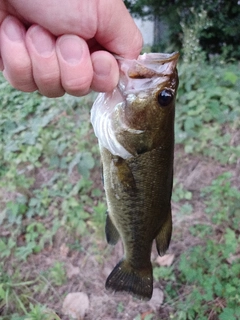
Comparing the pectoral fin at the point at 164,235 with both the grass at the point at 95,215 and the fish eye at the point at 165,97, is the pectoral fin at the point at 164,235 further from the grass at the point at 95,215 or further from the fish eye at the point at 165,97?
the grass at the point at 95,215

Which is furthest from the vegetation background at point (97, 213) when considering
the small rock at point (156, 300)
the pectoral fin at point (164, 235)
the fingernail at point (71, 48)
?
the fingernail at point (71, 48)

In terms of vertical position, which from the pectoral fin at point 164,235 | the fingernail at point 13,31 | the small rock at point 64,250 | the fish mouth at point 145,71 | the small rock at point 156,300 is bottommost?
the small rock at point 64,250

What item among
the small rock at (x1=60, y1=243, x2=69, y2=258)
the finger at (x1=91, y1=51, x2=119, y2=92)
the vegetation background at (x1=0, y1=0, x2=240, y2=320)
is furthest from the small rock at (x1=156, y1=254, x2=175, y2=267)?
the finger at (x1=91, y1=51, x2=119, y2=92)

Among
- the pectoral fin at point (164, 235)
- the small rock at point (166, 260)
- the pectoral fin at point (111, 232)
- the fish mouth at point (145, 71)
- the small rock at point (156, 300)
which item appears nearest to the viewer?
the fish mouth at point (145, 71)

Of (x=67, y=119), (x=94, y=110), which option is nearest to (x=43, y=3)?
(x=94, y=110)

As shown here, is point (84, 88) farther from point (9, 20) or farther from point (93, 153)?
point (93, 153)

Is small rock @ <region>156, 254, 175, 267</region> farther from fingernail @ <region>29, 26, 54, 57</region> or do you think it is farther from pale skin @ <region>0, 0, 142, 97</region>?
fingernail @ <region>29, 26, 54, 57</region>
